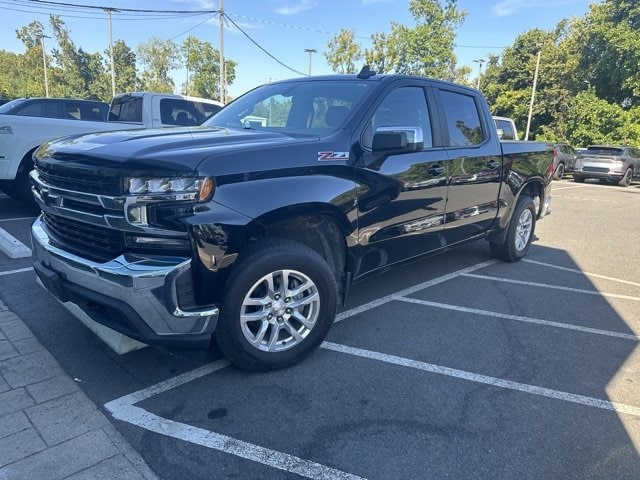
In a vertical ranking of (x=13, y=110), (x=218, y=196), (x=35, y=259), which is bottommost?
(x=35, y=259)

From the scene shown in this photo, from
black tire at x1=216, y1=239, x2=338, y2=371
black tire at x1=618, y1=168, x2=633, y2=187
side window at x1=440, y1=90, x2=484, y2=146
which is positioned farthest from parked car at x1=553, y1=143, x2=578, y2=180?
black tire at x1=216, y1=239, x2=338, y2=371

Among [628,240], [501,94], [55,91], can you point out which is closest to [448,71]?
[501,94]

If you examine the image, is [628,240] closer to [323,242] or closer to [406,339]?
[406,339]

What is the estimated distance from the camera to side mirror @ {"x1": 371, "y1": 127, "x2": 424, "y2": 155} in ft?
10.9

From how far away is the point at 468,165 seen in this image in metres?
4.59

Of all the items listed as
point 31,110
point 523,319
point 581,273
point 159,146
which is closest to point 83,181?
point 159,146

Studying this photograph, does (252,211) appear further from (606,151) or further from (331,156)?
(606,151)

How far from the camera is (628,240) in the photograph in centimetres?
818

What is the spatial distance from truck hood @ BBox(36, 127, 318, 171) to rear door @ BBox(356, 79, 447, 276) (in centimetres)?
62

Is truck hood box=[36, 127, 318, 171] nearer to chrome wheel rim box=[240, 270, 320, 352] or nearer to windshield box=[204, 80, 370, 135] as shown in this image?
windshield box=[204, 80, 370, 135]

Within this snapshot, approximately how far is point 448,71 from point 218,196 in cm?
4756

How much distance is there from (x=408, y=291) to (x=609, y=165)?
18.5 metres

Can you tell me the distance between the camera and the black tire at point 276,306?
2.82 m

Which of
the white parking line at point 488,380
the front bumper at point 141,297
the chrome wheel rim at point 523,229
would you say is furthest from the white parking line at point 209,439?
the chrome wheel rim at point 523,229
